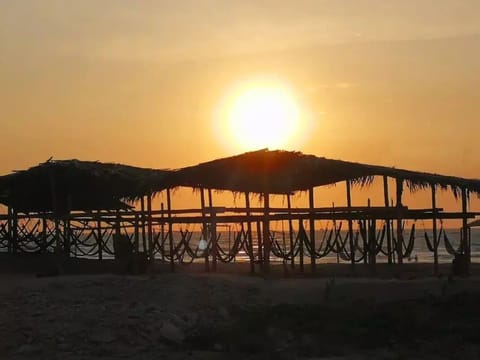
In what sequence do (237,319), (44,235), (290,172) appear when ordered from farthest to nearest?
(44,235) → (290,172) → (237,319)

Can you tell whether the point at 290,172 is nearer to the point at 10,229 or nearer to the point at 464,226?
the point at 464,226

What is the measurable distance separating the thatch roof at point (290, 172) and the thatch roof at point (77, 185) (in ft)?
3.67

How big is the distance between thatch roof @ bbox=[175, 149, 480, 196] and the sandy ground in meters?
3.11

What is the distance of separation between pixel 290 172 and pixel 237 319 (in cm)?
586

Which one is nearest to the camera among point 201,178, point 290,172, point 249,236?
point 290,172

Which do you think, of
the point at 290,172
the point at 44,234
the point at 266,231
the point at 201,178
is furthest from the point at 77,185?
the point at 290,172

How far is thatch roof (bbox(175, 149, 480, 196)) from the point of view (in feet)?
57.7

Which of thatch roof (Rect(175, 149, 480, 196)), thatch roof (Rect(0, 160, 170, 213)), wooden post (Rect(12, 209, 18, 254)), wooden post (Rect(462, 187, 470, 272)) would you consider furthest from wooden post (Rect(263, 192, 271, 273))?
wooden post (Rect(12, 209, 18, 254))

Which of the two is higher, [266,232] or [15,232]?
[266,232]

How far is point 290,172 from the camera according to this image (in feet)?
59.5

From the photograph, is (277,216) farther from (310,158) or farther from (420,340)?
(420,340)

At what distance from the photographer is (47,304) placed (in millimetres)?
13008

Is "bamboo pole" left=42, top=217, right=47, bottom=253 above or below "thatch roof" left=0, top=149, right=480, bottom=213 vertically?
below

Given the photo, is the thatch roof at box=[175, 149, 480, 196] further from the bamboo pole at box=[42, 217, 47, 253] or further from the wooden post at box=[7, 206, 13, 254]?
the wooden post at box=[7, 206, 13, 254]
